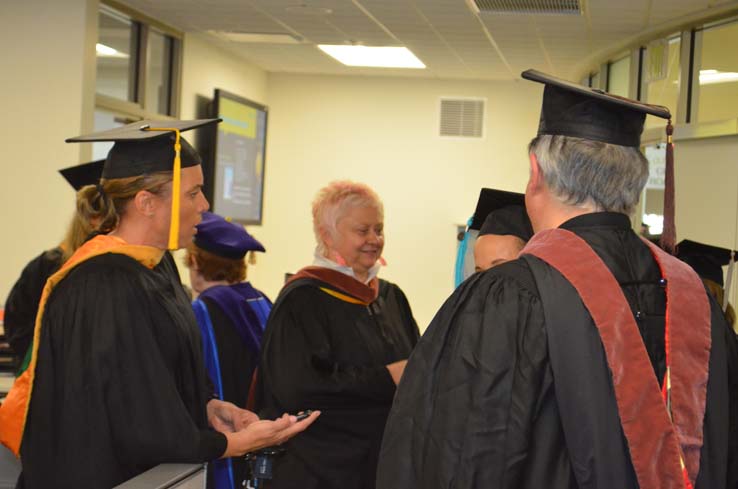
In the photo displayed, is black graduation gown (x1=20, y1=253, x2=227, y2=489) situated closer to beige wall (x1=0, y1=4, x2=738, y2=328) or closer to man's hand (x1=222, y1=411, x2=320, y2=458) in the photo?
man's hand (x1=222, y1=411, x2=320, y2=458)

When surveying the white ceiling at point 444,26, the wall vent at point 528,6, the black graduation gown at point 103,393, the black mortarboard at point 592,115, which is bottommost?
the black graduation gown at point 103,393

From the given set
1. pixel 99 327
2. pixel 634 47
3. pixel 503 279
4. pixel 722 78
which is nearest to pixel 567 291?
pixel 503 279

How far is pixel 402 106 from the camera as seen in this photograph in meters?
10.9

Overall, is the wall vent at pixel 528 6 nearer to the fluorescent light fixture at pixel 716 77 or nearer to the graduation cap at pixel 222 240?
the fluorescent light fixture at pixel 716 77

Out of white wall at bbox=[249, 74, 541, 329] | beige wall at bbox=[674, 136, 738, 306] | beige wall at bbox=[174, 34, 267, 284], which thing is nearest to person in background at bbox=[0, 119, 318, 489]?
beige wall at bbox=[674, 136, 738, 306]

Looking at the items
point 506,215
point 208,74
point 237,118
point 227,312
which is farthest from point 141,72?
point 506,215

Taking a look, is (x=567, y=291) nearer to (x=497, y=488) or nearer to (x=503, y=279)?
(x=503, y=279)

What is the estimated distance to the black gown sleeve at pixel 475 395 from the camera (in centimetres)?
172

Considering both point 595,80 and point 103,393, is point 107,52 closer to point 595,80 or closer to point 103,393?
point 595,80

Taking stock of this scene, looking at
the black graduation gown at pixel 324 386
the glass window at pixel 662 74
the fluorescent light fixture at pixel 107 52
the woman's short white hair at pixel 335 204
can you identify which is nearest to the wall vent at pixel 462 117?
the glass window at pixel 662 74

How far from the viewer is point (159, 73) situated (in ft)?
28.0

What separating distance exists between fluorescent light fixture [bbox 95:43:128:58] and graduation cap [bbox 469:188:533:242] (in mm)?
5006

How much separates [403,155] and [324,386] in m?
7.65

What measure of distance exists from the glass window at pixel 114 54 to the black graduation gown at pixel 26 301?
10.5 ft
